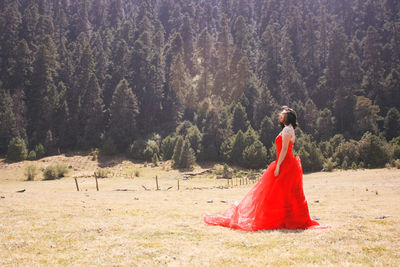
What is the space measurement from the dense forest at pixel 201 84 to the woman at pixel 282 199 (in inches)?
1565

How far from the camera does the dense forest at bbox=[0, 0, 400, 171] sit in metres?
55.2

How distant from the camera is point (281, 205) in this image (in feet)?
21.1

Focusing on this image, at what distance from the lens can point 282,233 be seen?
5.87 metres

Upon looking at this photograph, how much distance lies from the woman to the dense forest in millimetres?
39738

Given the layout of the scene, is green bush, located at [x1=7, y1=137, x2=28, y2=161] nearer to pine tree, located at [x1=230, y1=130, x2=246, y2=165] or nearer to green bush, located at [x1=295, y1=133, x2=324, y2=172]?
pine tree, located at [x1=230, y1=130, x2=246, y2=165]

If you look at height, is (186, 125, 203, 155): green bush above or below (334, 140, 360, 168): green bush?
above

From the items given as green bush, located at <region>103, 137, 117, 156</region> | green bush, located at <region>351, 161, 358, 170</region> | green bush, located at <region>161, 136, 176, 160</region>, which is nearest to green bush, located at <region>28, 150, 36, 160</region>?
green bush, located at <region>103, 137, 117, 156</region>

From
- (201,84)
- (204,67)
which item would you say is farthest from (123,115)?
(204,67)

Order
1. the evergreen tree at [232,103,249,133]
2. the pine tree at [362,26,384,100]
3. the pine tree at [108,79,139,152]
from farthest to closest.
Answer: the pine tree at [108,79,139,152] → the pine tree at [362,26,384,100] → the evergreen tree at [232,103,249,133]

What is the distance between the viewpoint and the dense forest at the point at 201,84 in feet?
181

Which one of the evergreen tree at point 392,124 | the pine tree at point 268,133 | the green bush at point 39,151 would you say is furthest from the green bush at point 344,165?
the green bush at point 39,151

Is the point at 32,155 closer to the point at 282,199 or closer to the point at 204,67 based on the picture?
the point at 204,67

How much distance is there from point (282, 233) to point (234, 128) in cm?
5339

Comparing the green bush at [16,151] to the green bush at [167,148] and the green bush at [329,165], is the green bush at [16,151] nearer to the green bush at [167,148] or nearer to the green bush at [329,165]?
the green bush at [167,148]
